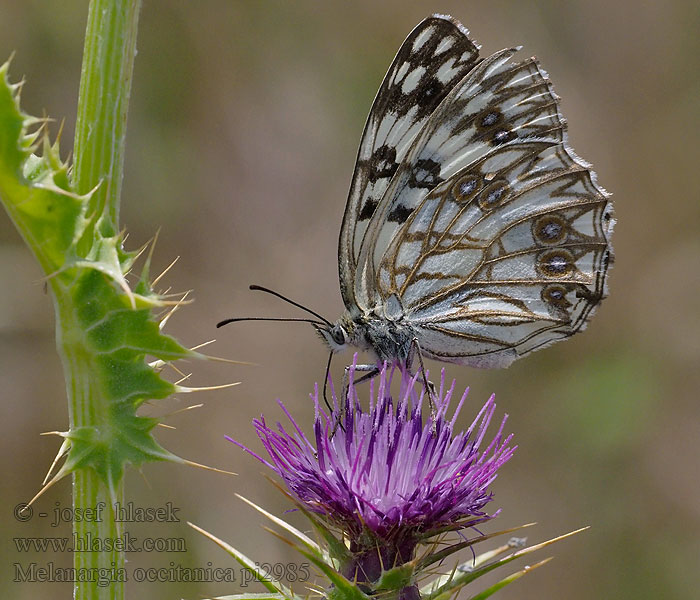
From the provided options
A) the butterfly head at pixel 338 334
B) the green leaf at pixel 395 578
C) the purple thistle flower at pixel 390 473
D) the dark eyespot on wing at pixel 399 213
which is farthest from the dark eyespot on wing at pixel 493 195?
the green leaf at pixel 395 578

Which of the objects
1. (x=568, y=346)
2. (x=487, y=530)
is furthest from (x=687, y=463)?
(x=487, y=530)

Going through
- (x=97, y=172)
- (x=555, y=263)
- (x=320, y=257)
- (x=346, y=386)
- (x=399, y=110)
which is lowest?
(x=346, y=386)

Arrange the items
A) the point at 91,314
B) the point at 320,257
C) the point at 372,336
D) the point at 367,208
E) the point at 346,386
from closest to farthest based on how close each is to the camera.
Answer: the point at 91,314 < the point at 346,386 < the point at 372,336 < the point at 367,208 < the point at 320,257

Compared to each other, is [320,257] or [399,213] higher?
[320,257]

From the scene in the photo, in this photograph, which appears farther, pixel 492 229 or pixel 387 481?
pixel 492 229

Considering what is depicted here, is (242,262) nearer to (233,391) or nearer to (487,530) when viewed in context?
(233,391)

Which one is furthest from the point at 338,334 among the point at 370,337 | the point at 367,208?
the point at 367,208

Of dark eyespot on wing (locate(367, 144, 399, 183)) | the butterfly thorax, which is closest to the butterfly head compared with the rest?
the butterfly thorax

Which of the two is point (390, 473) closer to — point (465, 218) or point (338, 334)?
point (338, 334)
